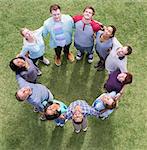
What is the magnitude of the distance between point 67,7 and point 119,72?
2.14 metres

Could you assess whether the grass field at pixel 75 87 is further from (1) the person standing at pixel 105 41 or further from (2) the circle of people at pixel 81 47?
(1) the person standing at pixel 105 41

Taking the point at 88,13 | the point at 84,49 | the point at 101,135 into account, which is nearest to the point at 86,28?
the point at 88,13

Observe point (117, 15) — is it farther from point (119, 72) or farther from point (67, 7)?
point (119, 72)

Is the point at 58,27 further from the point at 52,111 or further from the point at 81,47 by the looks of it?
the point at 52,111

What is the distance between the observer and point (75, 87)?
7434 millimetres

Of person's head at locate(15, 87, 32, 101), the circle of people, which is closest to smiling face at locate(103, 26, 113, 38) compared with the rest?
the circle of people

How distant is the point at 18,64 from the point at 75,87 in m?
1.52

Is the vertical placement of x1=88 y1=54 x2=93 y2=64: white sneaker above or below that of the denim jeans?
above

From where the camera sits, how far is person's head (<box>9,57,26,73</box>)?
20.4 ft

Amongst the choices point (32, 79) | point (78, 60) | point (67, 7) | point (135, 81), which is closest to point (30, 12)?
point (67, 7)

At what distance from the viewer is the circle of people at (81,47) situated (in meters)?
6.20

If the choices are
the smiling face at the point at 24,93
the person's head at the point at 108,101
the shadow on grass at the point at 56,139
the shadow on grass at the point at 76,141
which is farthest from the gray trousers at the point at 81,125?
the smiling face at the point at 24,93

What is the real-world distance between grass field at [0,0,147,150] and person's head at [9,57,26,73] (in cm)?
117

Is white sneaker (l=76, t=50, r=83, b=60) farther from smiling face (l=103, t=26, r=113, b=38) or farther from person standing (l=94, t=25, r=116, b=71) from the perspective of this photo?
smiling face (l=103, t=26, r=113, b=38)
